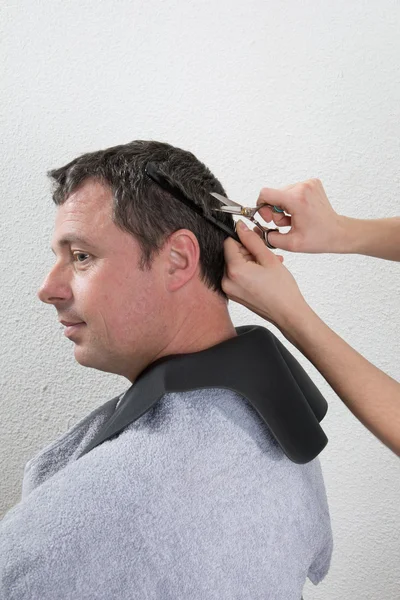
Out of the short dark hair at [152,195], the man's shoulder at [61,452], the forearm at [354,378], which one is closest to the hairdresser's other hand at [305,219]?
the short dark hair at [152,195]

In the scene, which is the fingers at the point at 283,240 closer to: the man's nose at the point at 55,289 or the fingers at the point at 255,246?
the fingers at the point at 255,246

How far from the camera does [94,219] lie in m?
1.18

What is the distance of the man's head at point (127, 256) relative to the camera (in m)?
1.17

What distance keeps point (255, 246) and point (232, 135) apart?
0.66 m

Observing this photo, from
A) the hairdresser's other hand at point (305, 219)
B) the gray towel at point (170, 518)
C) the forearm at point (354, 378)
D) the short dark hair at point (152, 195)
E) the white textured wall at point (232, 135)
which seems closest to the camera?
the gray towel at point (170, 518)

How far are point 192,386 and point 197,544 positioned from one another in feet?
0.71

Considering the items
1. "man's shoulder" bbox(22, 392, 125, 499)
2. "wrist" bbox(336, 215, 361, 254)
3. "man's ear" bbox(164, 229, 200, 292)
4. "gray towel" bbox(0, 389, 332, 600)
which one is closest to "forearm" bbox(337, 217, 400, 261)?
"wrist" bbox(336, 215, 361, 254)

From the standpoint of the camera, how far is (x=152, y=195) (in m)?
1.18

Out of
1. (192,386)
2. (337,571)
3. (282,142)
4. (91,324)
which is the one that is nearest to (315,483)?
(192,386)

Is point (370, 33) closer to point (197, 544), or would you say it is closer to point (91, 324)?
point (91, 324)

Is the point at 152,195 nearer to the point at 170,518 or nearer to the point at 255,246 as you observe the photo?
the point at 255,246

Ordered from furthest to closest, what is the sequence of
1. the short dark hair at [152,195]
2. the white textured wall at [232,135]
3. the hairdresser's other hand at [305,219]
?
the white textured wall at [232,135] < the hairdresser's other hand at [305,219] < the short dark hair at [152,195]

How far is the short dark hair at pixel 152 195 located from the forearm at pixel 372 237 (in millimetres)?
251

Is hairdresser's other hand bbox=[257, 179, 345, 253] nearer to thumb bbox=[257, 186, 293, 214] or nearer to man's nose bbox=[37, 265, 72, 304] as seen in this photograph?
thumb bbox=[257, 186, 293, 214]
